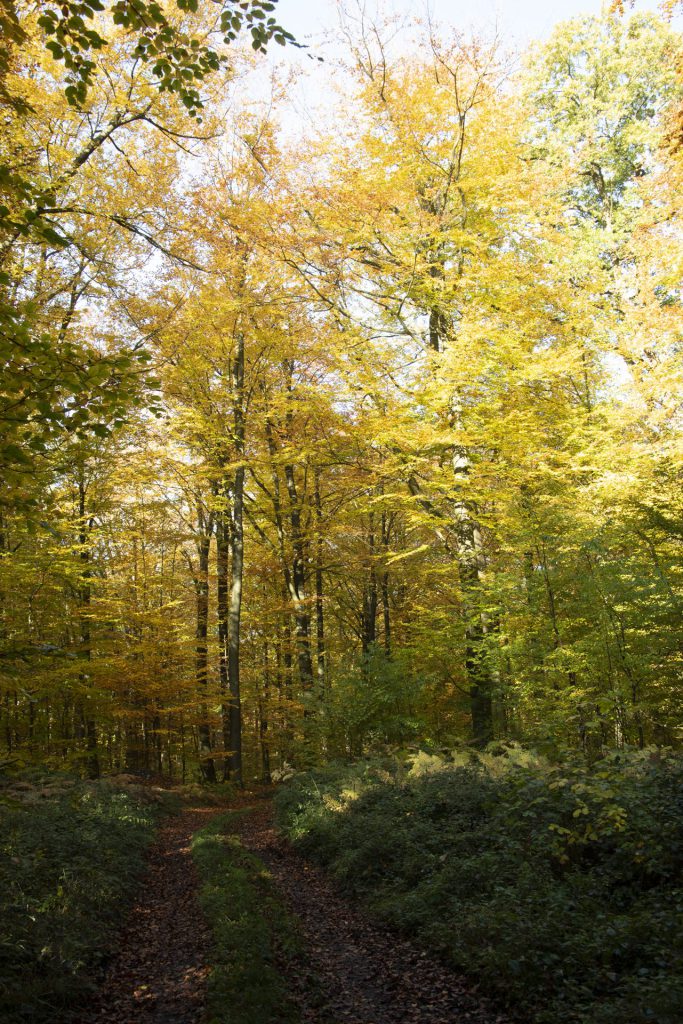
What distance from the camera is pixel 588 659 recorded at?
29.8ft

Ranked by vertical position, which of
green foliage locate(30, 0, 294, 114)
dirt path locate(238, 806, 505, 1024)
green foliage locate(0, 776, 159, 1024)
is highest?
green foliage locate(30, 0, 294, 114)

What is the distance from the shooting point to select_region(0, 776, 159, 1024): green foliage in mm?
4664

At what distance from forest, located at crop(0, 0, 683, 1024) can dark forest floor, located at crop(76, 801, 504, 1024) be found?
0.58 feet

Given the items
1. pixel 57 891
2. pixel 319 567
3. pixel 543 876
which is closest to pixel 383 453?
pixel 319 567

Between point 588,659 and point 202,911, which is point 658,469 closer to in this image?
point 588,659

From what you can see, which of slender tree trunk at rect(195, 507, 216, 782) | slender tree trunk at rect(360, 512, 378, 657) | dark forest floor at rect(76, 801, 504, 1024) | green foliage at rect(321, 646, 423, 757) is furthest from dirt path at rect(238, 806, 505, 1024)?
slender tree trunk at rect(360, 512, 378, 657)

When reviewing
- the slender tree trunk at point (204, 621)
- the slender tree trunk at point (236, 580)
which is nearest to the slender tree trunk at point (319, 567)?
the slender tree trunk at point (236, 580)

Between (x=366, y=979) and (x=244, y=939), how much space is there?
1.12 m

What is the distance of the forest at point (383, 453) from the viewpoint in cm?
484

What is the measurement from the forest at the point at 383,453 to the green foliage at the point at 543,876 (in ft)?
0.12

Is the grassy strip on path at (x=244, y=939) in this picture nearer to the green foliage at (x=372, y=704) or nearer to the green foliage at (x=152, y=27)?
the green foliage at (x=372, y=704)

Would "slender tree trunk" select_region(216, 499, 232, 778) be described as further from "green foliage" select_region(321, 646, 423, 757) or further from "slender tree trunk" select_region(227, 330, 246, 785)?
"green foliage" select_region(321, 646, 423, 757)

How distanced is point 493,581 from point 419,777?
336 cm

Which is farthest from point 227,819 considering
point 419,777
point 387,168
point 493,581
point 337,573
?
point 387,168
